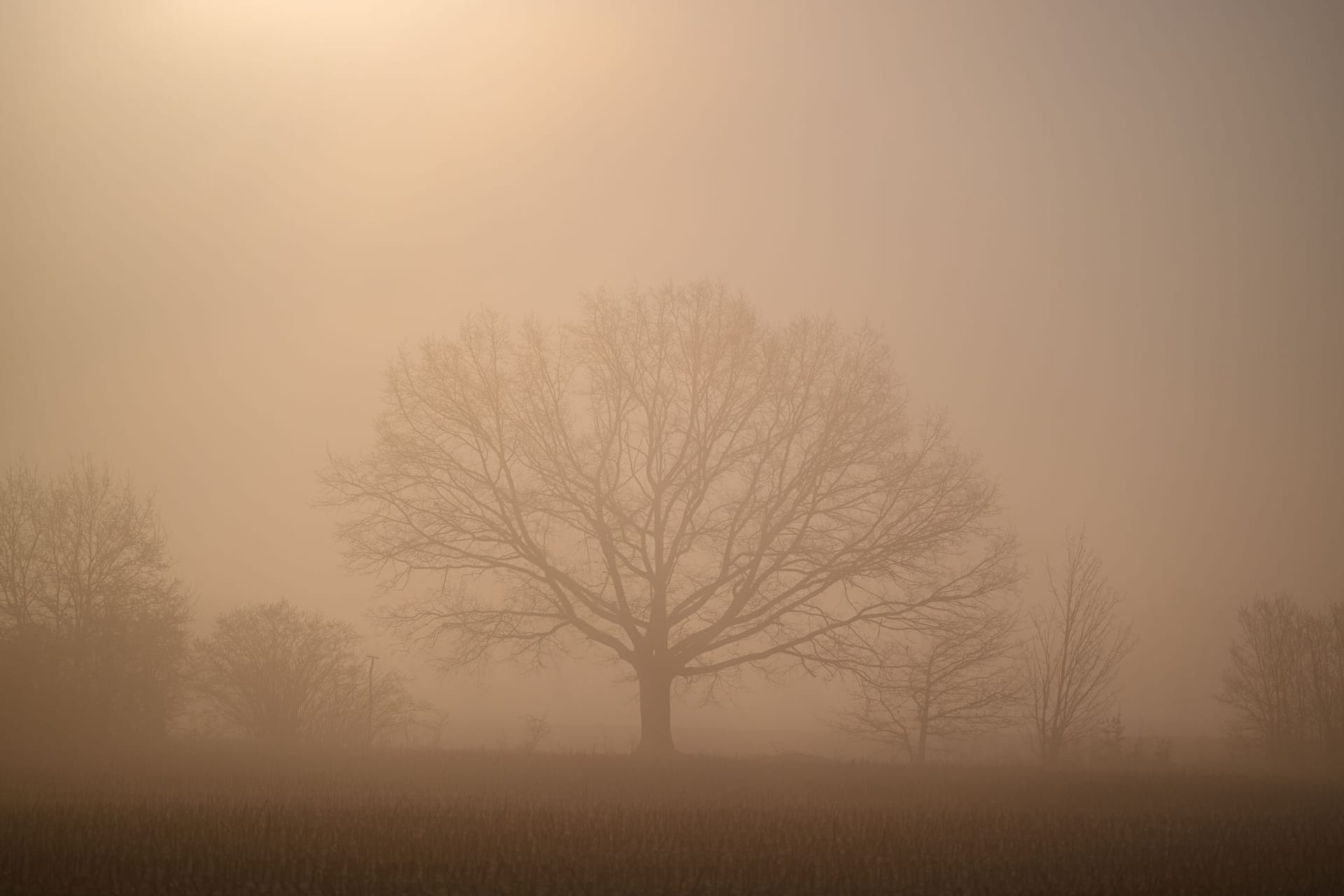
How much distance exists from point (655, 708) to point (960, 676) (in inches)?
349

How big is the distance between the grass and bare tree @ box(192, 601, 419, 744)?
16374 mm

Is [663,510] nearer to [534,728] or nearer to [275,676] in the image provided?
[534,728]

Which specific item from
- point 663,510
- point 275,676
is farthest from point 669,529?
point 275,676

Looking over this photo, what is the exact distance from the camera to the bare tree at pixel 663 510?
2053 cm

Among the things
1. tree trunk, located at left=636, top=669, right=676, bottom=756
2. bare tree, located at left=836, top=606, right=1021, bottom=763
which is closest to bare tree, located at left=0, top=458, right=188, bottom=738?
tree trunk, located at left=636, top=669, right=676, bottom=756

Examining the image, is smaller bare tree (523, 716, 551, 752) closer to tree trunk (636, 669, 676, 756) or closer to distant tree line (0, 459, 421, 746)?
tree trunk (636, 669, 676, 756)

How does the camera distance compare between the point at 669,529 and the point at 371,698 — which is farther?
the point at 371,698

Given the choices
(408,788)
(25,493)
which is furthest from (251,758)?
(25,493)

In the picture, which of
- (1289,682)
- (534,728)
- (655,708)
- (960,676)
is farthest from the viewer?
(1289,682)

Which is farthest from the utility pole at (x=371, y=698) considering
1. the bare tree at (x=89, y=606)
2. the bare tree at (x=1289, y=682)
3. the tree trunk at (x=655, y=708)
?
the bare tree at (x=1289, y=682)

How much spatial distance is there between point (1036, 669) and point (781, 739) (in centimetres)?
2673

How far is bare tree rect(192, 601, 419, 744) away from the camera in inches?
1195

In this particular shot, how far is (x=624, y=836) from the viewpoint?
8297 millimetres

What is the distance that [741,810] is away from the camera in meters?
10.5
